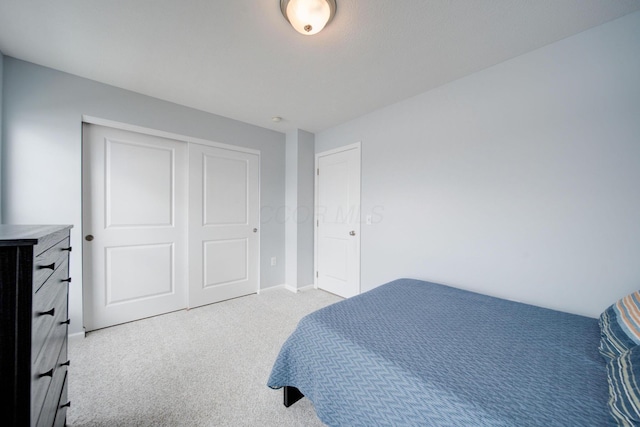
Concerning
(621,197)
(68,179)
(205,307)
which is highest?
(68,179)

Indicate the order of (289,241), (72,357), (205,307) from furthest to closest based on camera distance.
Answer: (289,241)
(205,307)
(72,357)

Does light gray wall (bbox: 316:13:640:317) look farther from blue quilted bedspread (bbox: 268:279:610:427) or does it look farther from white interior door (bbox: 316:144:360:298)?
white interior door (bbox: 316:144:360:298)

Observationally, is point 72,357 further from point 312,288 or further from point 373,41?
point 373,41

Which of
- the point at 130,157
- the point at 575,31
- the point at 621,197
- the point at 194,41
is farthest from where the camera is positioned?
the point at 130,157

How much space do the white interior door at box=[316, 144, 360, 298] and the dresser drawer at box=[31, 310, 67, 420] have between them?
2.52 m

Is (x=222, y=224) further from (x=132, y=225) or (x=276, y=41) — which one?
(x=276, y=41)

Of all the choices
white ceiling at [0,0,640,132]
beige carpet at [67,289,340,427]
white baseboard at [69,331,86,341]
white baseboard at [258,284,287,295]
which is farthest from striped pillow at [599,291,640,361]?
white baseboard at [69,331,86,341]

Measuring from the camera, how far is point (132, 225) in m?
2.41

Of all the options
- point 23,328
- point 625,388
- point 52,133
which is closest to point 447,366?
point 625,388

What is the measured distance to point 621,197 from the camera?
1422 mm

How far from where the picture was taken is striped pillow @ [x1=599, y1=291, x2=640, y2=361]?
97cm

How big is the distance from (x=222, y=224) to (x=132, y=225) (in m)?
0.91

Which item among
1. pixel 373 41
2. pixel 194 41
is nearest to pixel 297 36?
pixel 373 41

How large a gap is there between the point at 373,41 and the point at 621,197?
187 cm
